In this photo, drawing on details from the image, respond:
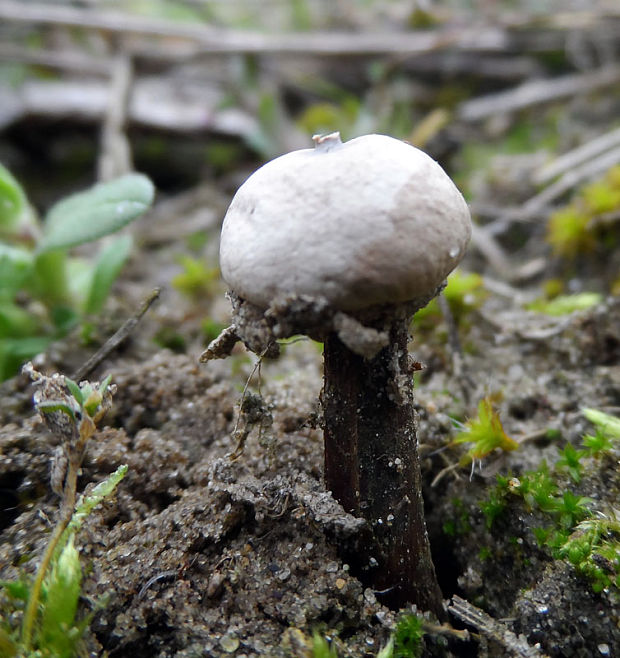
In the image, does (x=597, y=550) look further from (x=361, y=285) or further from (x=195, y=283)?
(x=195, y=283)

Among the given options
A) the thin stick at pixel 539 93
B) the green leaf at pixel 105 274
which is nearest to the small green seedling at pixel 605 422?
the green leaf at pixel 105 274

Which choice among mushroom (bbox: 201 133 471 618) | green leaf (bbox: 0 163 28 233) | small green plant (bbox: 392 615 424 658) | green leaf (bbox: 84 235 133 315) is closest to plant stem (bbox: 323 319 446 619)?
mushroom (bbox: 201 133 471 618)

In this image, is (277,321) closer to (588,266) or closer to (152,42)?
(588,266)

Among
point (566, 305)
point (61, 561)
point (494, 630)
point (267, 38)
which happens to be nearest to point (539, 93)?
point (267, 38)

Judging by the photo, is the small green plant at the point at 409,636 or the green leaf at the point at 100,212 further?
the green leaf at the point at 100,212

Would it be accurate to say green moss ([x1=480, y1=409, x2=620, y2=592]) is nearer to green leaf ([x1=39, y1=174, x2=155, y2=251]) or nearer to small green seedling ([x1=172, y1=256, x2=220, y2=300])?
green leaf ([x1=39, y1=174, x2=155, y2=251])

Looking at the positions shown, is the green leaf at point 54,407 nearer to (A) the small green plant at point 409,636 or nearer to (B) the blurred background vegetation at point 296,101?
(A) the small green plant at point 409,636
